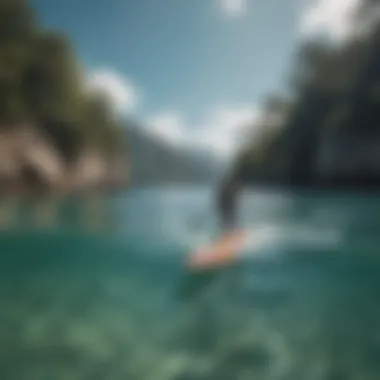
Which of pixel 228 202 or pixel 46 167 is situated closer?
pixel 228 202

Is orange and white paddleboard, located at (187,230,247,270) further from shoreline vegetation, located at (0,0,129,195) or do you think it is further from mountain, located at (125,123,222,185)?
shoreline vegetation, located at (0,0,129,195)

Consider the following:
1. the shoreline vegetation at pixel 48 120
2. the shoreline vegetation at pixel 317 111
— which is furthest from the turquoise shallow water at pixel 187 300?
the shoreline vegetation at pixel 48 120

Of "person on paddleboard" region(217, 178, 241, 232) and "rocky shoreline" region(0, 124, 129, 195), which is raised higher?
"rocky shoreline" region(0, 124, 129, 195)

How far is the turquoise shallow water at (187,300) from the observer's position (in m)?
1.61

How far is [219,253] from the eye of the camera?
5.75 ft

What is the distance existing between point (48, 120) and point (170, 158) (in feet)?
2.20

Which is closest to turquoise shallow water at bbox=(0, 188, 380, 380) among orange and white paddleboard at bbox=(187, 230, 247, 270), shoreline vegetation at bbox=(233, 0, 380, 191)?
orange and white paddleboard at bbox=(187, 230, 247, 270)

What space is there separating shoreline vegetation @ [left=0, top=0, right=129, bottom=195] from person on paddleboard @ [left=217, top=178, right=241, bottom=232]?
1.47 feet

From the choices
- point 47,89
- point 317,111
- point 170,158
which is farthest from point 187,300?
point 47,89

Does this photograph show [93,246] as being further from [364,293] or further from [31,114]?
[364,293]

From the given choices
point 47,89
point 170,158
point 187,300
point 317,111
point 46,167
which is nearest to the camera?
point 187,300

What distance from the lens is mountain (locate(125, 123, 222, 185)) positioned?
1.77m

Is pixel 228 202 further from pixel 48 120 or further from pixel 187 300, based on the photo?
pixel 48 120

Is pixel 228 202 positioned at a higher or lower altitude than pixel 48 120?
lower
